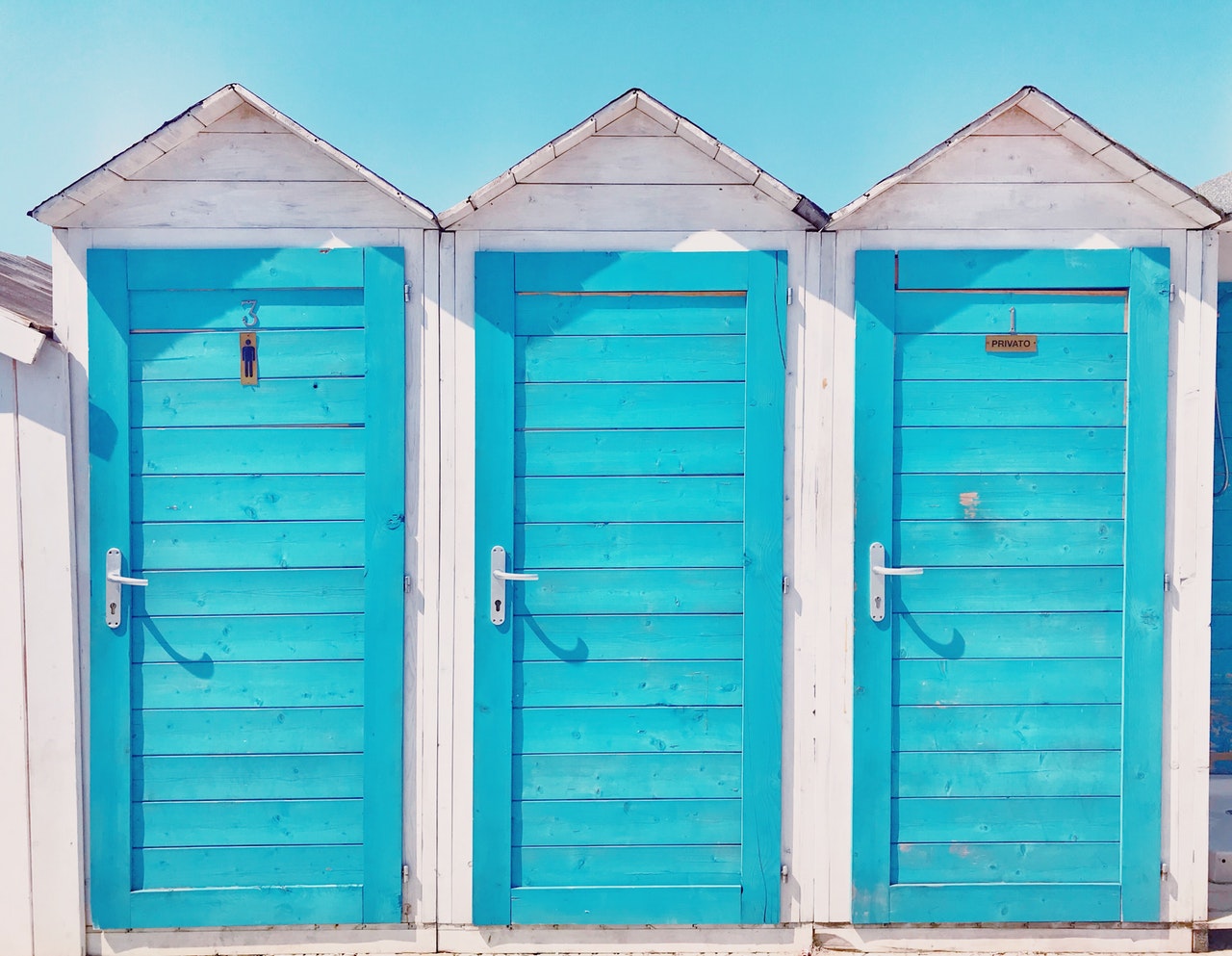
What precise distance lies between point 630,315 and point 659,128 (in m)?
0.65

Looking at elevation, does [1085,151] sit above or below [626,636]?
above

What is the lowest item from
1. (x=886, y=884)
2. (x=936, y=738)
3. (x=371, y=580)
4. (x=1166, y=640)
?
(x=886, y=884)

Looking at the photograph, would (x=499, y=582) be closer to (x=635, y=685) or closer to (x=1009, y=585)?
(x=635, y=685)

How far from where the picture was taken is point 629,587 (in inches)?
99.0

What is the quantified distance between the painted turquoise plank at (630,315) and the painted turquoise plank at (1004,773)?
5.43ft

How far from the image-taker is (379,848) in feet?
8.25

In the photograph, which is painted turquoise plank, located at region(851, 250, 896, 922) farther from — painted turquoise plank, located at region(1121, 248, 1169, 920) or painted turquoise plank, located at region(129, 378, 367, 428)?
painted turquoise plank, located at region(129, 378, 367, 428)

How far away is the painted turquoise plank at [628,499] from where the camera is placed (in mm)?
2500

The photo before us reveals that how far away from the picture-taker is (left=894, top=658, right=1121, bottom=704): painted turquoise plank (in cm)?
253

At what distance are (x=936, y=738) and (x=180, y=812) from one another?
264 cm

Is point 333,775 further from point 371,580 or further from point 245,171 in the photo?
point 245,171

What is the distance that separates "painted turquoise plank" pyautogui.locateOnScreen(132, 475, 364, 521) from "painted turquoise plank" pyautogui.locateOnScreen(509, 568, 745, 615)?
27.0 inches

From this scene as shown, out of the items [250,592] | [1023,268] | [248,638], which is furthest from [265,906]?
[1023,268]

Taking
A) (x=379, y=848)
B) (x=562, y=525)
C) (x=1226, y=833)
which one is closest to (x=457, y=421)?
(x=562, y=525)
